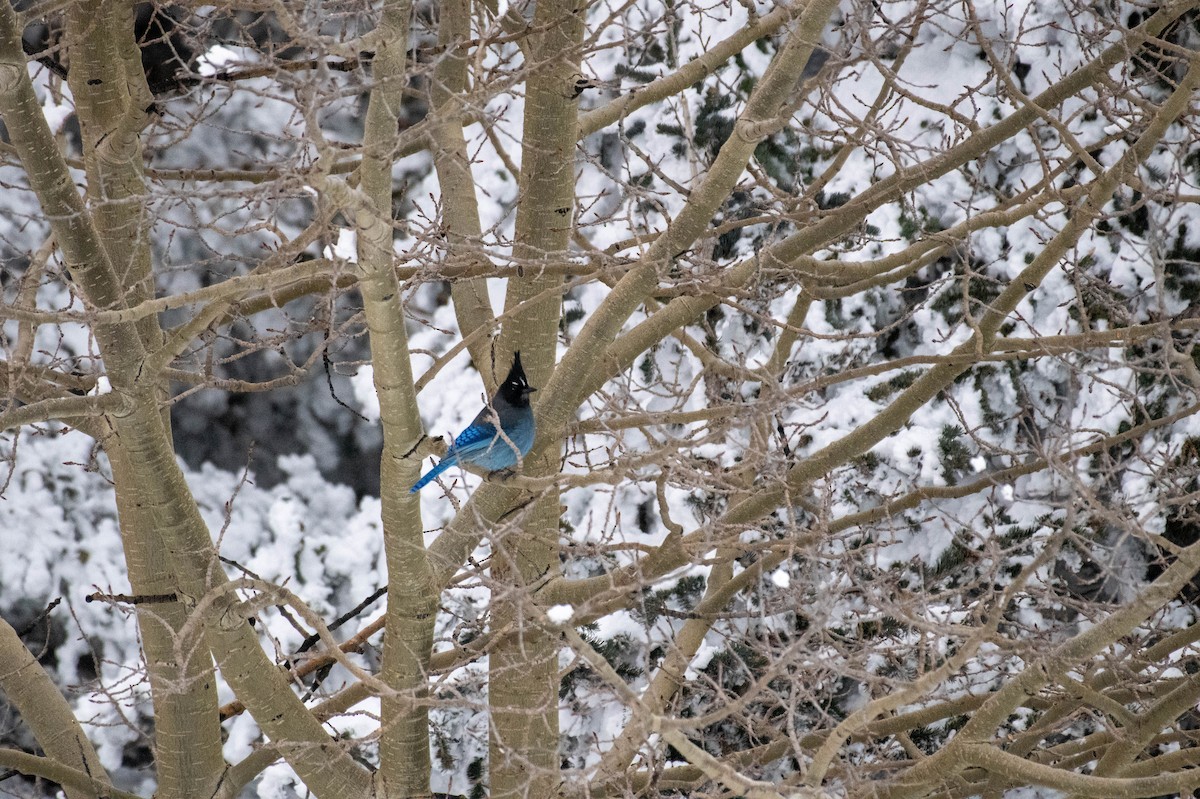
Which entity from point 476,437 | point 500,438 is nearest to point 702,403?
point 476,437

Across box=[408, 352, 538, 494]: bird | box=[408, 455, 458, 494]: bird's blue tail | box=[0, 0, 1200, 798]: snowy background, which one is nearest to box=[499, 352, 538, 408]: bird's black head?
box=[408, 352, 538, 494]: bird

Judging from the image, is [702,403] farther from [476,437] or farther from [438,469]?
[438,469]

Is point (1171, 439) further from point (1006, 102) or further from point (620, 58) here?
point (620, 58)

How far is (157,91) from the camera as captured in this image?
450 cm

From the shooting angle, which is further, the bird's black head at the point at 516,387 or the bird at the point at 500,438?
the bird's black head at the point at 516,387

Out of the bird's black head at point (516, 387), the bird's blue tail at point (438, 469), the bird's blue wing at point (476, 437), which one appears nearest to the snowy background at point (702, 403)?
the bird's black head at point (516, 387)

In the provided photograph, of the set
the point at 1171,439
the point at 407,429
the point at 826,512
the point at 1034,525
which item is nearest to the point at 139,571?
the point at 407,429

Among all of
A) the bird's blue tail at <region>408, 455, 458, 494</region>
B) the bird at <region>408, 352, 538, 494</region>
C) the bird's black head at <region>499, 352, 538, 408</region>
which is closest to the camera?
the bird's blue tail at <region>408, 455, 458, 494</region>

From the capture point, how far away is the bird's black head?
12.8 ft

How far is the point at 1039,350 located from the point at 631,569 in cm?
166

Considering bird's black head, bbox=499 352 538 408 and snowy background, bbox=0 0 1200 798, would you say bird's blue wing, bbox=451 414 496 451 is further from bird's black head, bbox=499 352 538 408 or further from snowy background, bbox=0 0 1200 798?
snowy background, bbox=0 0 1200 798

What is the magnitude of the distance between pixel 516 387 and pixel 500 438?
37 centimetres

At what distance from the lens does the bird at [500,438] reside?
3721mm

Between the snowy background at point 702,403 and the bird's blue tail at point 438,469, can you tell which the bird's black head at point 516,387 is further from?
the snowy background at point 702,403
